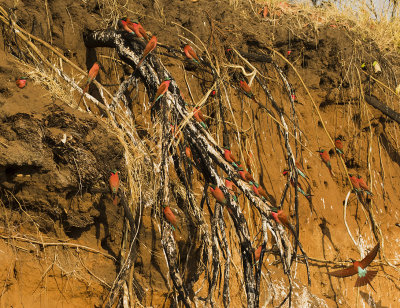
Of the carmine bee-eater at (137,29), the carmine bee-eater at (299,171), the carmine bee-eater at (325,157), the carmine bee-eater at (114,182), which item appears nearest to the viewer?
the carmine bee-eater at (114,182)

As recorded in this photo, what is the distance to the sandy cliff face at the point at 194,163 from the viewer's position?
8.48 feet

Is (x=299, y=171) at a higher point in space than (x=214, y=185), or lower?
higher

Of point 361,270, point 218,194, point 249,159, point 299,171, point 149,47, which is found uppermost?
point 299,171

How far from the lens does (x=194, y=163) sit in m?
3.26

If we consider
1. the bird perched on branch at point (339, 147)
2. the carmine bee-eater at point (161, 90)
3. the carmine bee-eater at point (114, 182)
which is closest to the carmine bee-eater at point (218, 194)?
the carmine bee-eater at point (114, 182)

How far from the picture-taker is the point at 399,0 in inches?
251

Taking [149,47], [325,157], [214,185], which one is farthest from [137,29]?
[325,157]

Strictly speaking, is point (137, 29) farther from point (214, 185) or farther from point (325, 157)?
point (325, 157)

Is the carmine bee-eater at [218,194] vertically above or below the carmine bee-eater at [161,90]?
below

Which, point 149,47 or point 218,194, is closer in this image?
point 218,194

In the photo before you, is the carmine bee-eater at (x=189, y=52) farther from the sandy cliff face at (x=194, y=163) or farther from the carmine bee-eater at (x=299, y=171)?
the carmine bee-eater at (x=299, y=171)

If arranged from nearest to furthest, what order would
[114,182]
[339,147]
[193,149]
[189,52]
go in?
[114,182], [193,149], [189,52], [339,147]

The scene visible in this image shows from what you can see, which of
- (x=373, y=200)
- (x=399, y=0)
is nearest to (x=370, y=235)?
(x=373, y=200)

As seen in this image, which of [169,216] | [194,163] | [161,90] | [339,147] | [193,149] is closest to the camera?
[169,216]
